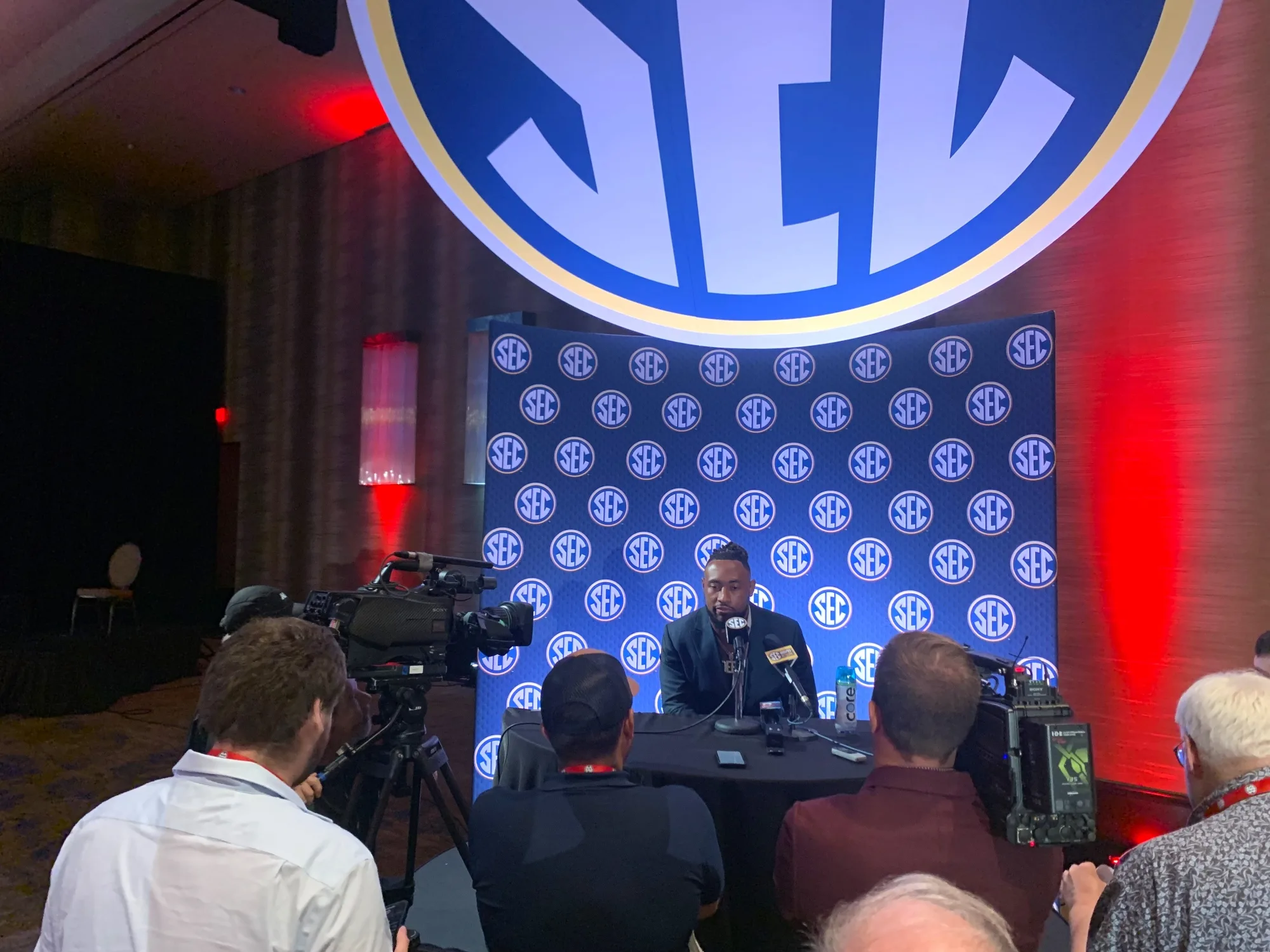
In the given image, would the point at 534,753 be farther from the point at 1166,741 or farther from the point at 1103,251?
the point at 1103,251

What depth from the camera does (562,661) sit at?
1.45m

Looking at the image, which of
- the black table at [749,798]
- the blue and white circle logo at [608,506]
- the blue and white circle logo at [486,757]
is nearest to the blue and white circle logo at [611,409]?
the blue and white circle logo at [608,506]

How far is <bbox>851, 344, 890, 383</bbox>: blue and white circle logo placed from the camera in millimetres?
3238

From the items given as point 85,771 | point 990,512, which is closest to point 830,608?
point 990,512

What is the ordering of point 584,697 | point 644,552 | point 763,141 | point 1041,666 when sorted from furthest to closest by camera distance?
point 644,552
point 1041,666
point 763,141
point 584,697

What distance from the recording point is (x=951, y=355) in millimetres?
3115

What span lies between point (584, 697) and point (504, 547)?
2.00 metres

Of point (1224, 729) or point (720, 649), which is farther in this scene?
point (720, 649)

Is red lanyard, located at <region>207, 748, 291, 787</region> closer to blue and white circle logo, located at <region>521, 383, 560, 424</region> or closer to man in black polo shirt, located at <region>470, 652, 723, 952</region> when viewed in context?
man in black polo shirt, located at <region>470, 652, 723, 952</region>

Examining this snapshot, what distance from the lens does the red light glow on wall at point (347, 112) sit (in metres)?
5.95

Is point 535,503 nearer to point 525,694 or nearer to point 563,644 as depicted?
point 563,644

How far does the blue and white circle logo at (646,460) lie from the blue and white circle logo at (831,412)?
0.67 metres

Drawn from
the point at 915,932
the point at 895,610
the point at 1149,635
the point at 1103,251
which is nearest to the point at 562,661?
the point at 915,932

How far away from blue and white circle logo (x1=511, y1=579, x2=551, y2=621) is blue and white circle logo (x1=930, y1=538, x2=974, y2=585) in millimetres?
1573
